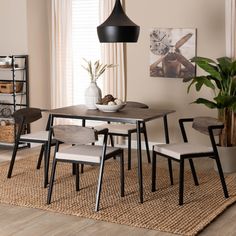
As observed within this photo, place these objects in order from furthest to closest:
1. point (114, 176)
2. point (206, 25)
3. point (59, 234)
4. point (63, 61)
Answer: point (63, 61) → point (206, 25) → point (114, 176) → point (59, 234)

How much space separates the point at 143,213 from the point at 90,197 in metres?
0.63

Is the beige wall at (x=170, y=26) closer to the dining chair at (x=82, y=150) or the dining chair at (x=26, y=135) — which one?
the dining chair at (x=26, y=135)

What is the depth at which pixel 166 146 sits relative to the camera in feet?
16.3

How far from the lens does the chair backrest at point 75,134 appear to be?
14.7 ft

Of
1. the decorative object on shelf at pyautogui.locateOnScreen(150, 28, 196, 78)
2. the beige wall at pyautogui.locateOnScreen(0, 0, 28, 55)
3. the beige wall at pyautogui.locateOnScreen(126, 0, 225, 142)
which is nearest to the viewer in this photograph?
the beige wall at pyautogui.locateOnScreen(126, 0, 225, 142)

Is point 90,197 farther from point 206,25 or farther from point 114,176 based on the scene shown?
point 206,25

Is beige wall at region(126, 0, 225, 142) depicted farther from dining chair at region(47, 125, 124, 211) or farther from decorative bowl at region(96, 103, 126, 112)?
dining chair at region(47, 125, 124, 211)

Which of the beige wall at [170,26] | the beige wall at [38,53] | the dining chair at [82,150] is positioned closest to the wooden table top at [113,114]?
the dining chair at [82,150]

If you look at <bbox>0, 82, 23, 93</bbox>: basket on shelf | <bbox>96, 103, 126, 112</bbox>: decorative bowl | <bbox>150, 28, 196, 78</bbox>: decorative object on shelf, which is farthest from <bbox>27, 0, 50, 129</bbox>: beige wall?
<bbox>96, 103, 126, 112</bbox>: decorative bowl

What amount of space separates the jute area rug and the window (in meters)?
1.90

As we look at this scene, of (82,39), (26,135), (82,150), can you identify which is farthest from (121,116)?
(82,39)

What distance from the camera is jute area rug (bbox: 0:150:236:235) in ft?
14.0

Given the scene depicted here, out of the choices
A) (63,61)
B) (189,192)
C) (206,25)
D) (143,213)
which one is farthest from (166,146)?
(63,61)

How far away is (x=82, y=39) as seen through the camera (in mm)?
7512
